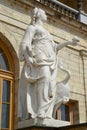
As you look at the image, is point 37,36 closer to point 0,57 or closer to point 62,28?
point 0,57

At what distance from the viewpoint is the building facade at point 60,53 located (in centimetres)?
842

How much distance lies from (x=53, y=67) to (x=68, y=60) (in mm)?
4550

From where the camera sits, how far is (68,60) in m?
10.4

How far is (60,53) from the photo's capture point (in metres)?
10.1

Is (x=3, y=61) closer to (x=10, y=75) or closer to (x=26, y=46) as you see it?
(x=10, y=75)

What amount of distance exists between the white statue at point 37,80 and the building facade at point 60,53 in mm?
2595

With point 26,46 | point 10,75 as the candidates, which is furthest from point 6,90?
point 26,46

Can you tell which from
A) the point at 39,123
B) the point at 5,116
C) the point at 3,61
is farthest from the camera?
the point at 3,61

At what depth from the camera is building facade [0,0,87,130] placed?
332 inches

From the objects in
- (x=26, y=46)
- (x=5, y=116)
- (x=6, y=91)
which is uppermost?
(x=26, y=46)

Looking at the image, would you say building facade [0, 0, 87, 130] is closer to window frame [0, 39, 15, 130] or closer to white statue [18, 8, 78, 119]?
window frame [0, 39, 15, 130]

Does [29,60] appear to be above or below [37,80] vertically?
above

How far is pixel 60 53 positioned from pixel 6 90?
7.98 ft

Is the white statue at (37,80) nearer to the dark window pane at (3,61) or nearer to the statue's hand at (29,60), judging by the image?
the statue's hand at (29,60)
